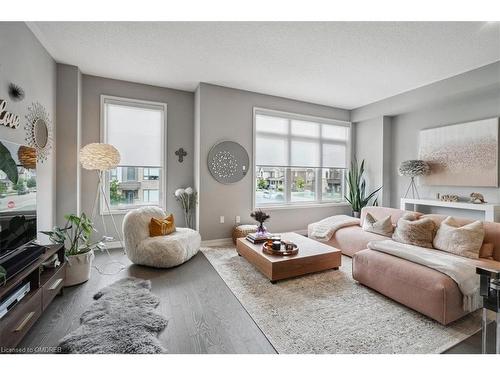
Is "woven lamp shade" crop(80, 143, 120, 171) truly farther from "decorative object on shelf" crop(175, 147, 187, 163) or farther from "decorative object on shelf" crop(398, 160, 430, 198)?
"decorative object on shelf" crop(398, 160, 430, 198)

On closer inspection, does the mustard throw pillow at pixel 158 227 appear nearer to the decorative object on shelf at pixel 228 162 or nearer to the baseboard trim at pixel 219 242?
the baseboard trim at pixel 219 242

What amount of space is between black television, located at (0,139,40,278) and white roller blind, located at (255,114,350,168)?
10.6ft

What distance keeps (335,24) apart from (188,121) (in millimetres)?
2806

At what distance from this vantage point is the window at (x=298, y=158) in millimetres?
4492

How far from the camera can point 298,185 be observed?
193 inches

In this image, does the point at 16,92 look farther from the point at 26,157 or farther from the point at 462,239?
the point at 462,239

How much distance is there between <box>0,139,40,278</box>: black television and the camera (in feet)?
5.38

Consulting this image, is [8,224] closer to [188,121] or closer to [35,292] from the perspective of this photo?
[35,292]

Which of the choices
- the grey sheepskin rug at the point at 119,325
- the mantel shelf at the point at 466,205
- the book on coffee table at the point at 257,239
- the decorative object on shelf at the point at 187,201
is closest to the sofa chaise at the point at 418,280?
the mantel shelf at the point at 466,205

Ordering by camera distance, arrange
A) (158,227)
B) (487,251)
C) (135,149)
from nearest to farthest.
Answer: (487,251)
(158,227)
(135,149)

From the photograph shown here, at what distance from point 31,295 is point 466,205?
5.25 metres

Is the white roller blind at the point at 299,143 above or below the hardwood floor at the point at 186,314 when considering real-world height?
above

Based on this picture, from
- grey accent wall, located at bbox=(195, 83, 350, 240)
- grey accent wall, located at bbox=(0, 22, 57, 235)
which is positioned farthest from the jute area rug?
grey accent wall, located at bbox=(0, 22, 57, 235)

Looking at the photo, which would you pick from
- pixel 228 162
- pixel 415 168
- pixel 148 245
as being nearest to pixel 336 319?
pixel 148 245
